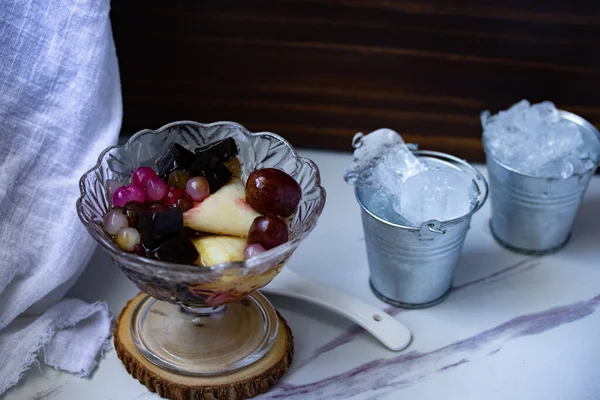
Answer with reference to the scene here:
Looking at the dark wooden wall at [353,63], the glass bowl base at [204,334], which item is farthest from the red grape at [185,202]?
the dark wooden wall at [353,63]

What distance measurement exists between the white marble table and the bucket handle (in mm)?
123

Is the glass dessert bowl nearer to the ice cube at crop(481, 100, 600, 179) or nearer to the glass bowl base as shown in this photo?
the glass bowl base

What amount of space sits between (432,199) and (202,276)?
1.09 feet

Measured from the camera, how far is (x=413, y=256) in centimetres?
102

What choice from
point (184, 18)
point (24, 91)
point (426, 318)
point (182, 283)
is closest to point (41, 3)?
point (24, 91)

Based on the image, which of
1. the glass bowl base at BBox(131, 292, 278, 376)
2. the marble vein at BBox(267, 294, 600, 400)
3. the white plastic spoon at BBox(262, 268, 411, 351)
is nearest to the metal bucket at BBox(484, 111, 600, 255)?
the marble vein at BBox(267, 294, 600, 400)

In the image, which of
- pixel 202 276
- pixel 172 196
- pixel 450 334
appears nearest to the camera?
pixel 202 276

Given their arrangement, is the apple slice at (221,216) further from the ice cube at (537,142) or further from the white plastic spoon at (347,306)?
the ice cube at (537,142)

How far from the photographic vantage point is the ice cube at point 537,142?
112cm

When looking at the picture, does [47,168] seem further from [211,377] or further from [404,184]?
[404,184]

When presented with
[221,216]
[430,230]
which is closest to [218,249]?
[221,216]

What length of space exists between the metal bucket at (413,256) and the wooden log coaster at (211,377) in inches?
6.7

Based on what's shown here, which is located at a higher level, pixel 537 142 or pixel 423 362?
pixel 537 142

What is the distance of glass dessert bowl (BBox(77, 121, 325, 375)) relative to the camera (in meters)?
0.84
